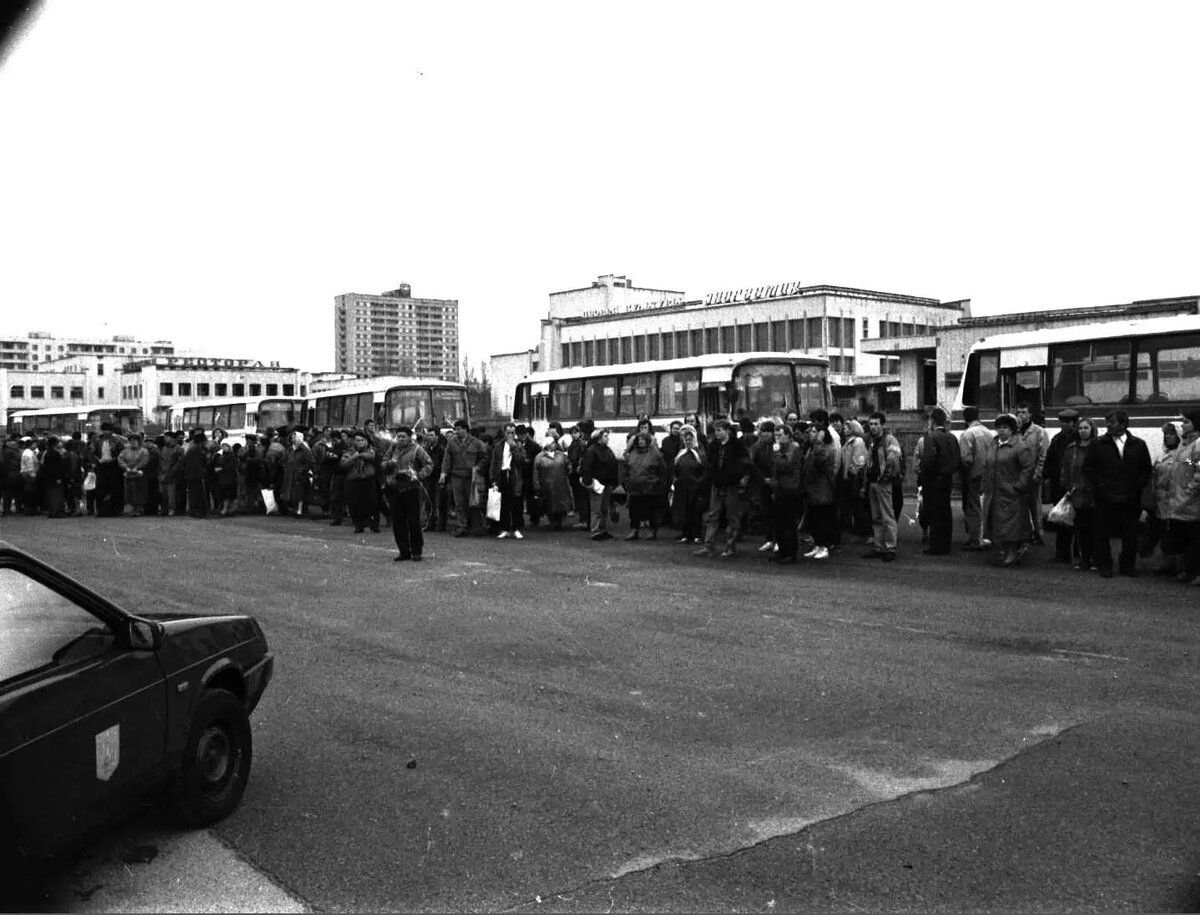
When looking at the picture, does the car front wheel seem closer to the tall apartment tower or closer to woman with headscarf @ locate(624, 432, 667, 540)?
woman with headscarf @ locate(624, 432, 667, 540)

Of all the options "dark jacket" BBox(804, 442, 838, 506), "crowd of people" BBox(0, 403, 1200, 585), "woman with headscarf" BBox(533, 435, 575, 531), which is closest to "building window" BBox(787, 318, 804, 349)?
"crowd of people" BBox(0, 403, 1200, 585)

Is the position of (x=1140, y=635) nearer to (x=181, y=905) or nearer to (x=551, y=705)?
(x=551, y=705)

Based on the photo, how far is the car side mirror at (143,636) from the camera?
4615mm

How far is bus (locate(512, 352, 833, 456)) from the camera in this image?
1012 inches

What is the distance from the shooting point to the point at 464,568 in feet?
46.3

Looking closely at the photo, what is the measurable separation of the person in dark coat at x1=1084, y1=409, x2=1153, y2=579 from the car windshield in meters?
11.4

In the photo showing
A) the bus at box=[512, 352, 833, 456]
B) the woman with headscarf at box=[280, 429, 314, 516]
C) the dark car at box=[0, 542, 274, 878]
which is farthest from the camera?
the bus at box=[512, 352, 833, 456]

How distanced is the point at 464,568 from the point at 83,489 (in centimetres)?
1636

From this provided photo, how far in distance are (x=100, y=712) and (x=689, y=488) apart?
1321 centimetres

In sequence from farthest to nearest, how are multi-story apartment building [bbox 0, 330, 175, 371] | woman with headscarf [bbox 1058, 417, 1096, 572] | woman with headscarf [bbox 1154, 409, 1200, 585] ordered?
multi-story apartment building [bbox 0, 330, 175, 371] < woman with headscarf [bbox 1058, 417, 1096, 572] < woman with headscarf [bbox 1154, 409, 1200, 585]

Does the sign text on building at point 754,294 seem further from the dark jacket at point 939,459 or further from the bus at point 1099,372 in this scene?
the dark jacket at point 939,459

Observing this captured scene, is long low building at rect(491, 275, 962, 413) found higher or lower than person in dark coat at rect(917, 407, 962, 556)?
higher

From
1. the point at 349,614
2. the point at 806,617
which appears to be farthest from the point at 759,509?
the point at 349,614

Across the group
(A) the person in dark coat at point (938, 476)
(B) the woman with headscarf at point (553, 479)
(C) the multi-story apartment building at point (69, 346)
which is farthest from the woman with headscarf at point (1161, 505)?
(C) the multi-story apartment building at point (69, 346)
